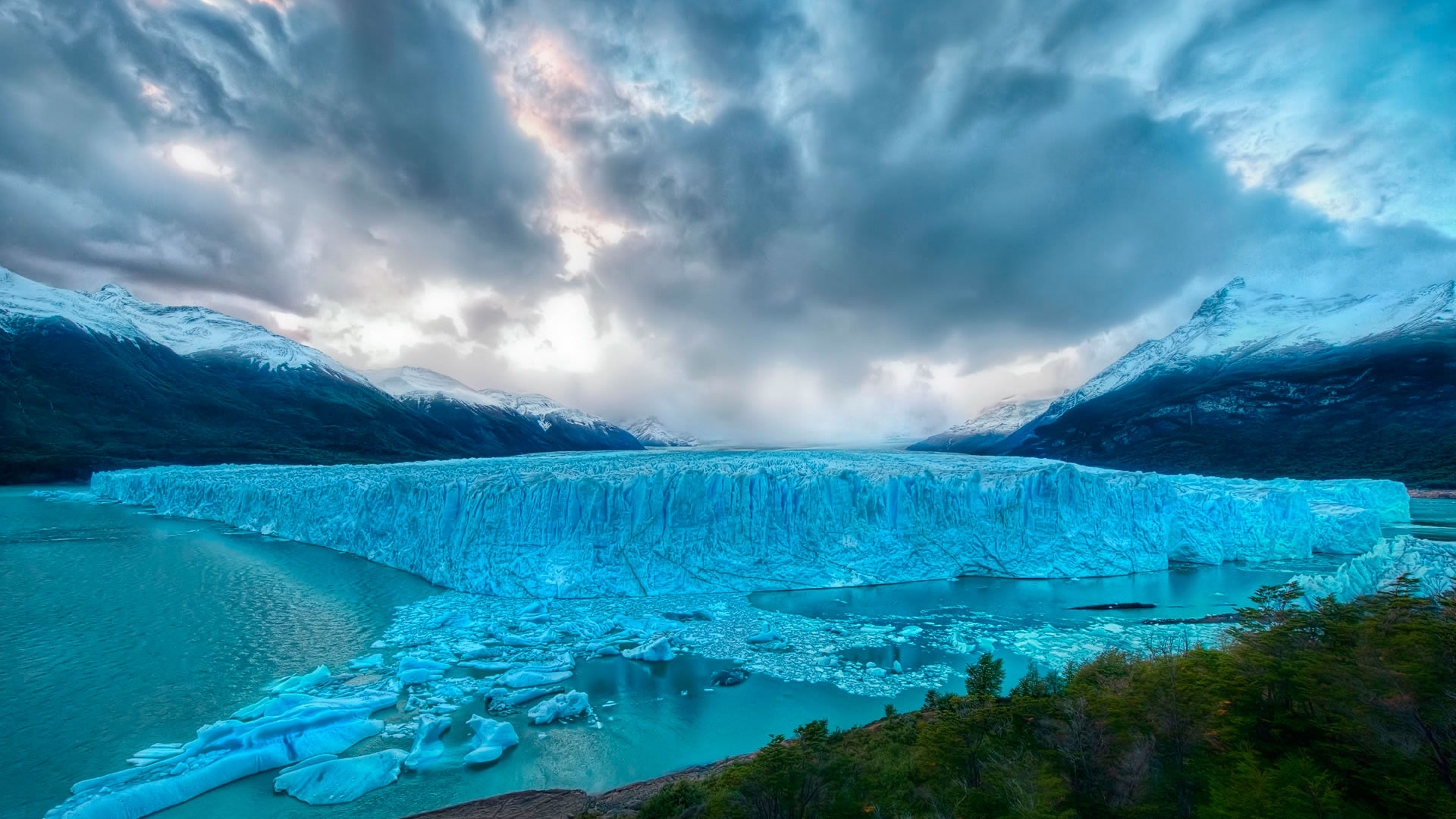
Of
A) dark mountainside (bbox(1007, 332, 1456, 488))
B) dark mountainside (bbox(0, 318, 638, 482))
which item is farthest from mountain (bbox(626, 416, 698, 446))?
dark mountainside (bbox(1007, 332, 1456, 488))

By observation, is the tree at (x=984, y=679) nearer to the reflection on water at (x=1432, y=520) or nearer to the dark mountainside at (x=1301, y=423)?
the reflection on water at (x=1432, y=520)

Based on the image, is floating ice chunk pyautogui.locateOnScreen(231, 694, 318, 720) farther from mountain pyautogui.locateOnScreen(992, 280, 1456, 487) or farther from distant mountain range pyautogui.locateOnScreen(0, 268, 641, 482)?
mountain pyautogui.locateOnScreen(992, 280, 1456, 487)

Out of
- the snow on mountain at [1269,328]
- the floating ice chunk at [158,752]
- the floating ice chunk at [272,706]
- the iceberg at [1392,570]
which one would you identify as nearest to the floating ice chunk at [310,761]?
the floating ice chunk at [272,706]

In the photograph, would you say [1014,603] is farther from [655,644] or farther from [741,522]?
[655,644]

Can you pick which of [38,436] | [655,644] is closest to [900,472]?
[655,644]

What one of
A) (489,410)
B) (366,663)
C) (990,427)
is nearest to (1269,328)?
(990,427)

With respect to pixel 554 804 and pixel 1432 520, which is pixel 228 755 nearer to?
pixel 554 804
